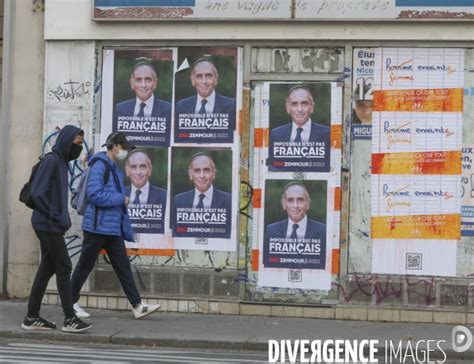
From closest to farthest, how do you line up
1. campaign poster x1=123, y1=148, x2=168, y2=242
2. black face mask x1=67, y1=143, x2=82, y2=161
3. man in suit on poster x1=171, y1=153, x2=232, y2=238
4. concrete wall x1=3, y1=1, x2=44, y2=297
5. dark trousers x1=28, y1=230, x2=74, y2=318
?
dark trousers x1=28, y1=230, x2=74, y2=318, black face mask x1=67, y1=143, x2=82, y2=161, man in suit on poster x1=171, y1=153, x2=232, y2=238, campaign poster x1=123, y1=148, x2=168, y2=242, concrete wall x1=3, y1=1, x2=44, y2=297

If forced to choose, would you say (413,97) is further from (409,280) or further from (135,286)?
(135,286)

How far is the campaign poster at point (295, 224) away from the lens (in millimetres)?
10031

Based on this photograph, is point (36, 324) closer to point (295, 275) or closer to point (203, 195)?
point (203, 195)

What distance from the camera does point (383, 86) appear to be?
994cm

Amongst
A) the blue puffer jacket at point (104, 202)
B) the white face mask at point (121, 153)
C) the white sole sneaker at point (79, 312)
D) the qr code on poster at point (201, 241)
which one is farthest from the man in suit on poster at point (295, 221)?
the white sole sneaker at point (79, 312)

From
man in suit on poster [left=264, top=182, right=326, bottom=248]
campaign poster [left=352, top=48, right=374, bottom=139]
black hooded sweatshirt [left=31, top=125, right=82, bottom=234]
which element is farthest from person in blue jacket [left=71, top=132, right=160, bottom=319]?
campaign poster [left=352, top=48, right=374, bottom=139]

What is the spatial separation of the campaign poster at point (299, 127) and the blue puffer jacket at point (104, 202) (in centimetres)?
183

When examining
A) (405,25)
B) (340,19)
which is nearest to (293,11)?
(340,19)

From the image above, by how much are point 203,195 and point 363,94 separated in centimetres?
218

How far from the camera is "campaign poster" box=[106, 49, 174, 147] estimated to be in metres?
10.4

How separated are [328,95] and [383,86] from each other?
63 centimetres

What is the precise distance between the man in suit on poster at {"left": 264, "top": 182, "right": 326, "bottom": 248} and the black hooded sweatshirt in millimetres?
2461

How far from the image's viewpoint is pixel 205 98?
10.3 meters

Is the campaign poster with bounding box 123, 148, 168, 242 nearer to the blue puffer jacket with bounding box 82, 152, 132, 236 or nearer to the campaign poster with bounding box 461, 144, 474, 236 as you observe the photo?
the blue puffer jacket with bounding box 82, 152, 132, 236
